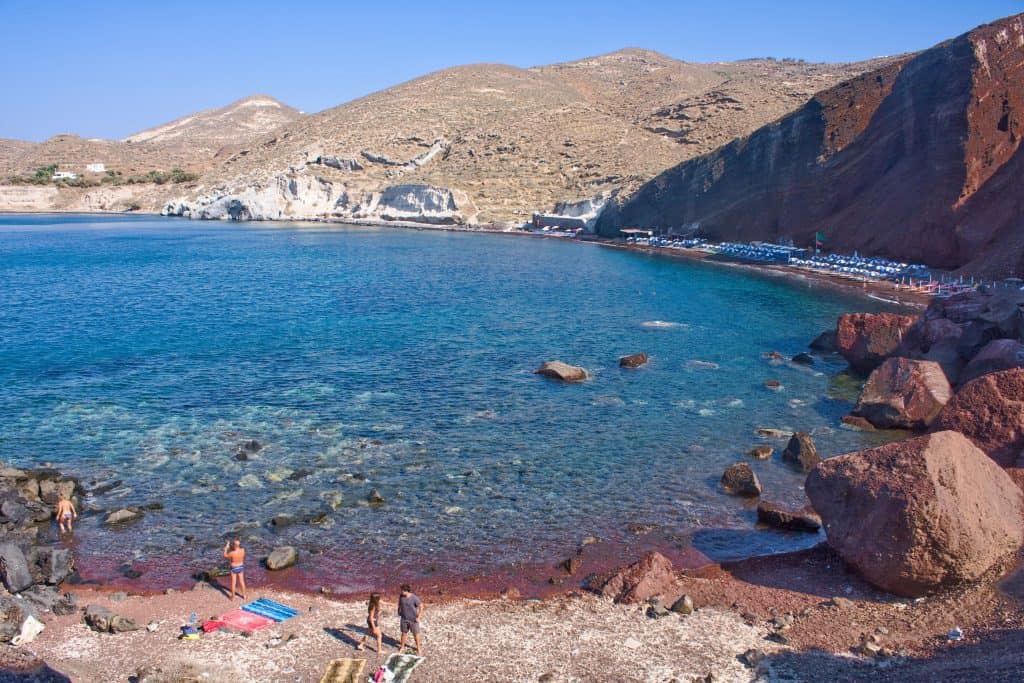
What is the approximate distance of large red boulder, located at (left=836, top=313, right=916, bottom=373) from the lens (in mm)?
37719

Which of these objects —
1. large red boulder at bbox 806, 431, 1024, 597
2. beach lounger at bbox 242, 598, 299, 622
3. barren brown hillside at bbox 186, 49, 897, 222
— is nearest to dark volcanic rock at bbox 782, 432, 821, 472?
large red boulder at bbox 806, 431, 1024, 597

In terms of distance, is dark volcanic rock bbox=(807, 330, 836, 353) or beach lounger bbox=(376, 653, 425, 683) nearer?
beach lounger bbox=(376, 653, 425, 683)

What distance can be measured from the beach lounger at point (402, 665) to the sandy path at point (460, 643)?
0.71 feet

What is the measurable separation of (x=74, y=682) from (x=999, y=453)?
24.5 m

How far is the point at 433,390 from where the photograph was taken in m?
34.2

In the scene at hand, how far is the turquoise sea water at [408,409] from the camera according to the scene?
71.9 ft

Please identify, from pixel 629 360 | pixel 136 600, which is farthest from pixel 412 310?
pixel 136 600

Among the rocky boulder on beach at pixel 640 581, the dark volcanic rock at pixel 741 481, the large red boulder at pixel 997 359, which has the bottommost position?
the rocky boulder on beach at pixel 640 581

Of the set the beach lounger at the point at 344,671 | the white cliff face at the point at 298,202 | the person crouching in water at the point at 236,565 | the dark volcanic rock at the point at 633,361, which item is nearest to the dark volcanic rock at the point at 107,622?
the person crouching in water at the point at 236,565

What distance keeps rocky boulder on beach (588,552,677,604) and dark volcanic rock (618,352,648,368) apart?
20.4 m

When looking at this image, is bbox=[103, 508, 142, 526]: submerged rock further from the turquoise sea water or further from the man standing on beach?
the man standing on beach

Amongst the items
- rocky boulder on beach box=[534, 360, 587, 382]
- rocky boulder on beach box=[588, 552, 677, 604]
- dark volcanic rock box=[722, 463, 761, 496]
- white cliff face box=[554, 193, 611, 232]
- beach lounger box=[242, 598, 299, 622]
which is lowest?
beach lounger box=[242, 598, 299, 622]

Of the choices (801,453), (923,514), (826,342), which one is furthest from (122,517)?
(826,342)

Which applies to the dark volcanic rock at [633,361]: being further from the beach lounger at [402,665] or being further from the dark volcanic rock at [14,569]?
the dark volcanic rock at [14,569]
